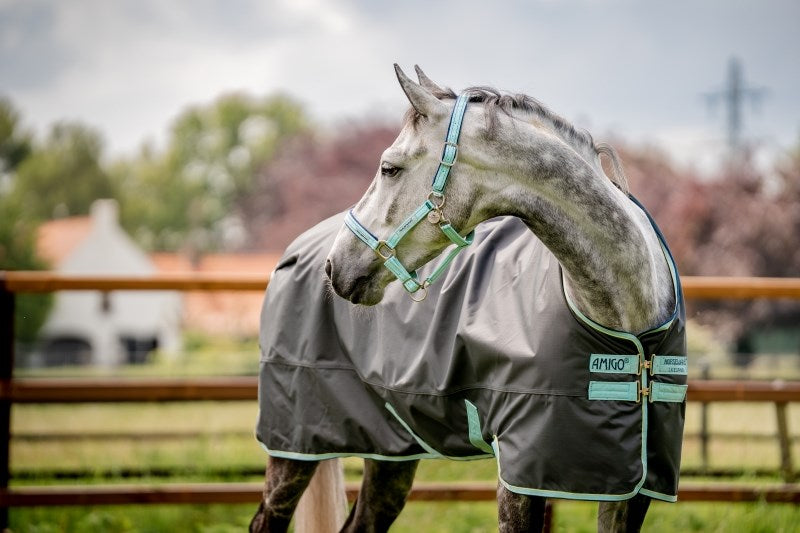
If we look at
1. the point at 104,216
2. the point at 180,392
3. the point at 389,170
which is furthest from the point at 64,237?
the point at 389,170

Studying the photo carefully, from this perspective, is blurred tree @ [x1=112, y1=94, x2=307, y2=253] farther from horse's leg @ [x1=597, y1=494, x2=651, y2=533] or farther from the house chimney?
horse's leg @ [x1=597, y1=494, x2=651, y2=533]

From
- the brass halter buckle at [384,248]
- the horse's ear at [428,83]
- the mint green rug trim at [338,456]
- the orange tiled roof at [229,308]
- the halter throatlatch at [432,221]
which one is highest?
the horse's ear at [428,83]

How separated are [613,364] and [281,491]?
136 cm

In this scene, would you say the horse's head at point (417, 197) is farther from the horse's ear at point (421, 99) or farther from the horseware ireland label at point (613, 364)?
the horseware ireland label at point (613, 364)

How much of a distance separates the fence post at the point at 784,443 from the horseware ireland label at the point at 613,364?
7.54 ft

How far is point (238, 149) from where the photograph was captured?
1911 inches

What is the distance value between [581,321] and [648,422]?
1.19ft

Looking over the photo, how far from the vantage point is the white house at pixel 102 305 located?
32.2m

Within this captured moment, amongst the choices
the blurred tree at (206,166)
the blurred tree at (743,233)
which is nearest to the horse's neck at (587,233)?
the blurred tree at (743,233)

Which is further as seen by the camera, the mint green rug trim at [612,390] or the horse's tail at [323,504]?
the horse's tail at [323,504]

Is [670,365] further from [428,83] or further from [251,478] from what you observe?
[251,478]

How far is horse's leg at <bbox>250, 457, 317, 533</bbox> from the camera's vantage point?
2949 millimetres

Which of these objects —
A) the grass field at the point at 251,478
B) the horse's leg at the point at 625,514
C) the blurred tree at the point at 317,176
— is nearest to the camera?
the horse's leg at the point at 625,514

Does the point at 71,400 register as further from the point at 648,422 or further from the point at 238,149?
the point at 238,149
